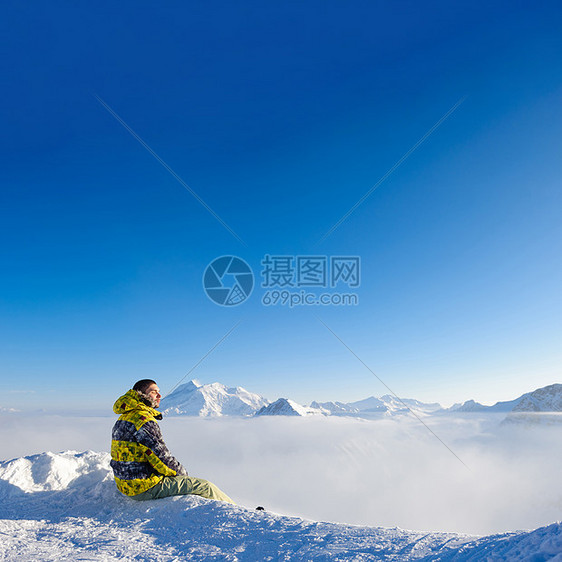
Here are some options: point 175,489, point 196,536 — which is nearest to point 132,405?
point 175,489

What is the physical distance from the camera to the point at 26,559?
364 cm

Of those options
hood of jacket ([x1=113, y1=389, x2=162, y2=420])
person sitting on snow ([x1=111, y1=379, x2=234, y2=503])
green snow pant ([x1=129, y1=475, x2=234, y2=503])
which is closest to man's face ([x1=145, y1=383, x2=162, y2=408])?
hood of jacket ([x1=113, y1=389, x2=162, y2=420])

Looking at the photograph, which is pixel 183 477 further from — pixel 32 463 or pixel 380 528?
pixel 32 463

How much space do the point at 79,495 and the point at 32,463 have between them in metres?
1.48

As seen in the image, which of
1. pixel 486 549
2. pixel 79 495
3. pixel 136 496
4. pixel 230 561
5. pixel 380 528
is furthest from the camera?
pixel 79 495

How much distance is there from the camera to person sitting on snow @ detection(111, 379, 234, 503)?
5.04 m

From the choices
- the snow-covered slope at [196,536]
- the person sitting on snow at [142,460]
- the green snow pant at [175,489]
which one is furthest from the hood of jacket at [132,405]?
the snow-covered slope at [196,536]

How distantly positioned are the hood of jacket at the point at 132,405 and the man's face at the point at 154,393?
0.13 meters

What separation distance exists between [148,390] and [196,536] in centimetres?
220

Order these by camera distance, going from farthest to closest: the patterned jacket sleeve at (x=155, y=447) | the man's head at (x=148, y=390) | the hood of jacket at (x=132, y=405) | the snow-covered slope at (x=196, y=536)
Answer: the man's head at (x=148, y=390), the hood of jacket at (x=132, y=405), the patterned jacket sleeve at (x=155, y=447), the snow-covered slope at (x=196, y=536)

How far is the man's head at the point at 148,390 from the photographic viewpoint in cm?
550

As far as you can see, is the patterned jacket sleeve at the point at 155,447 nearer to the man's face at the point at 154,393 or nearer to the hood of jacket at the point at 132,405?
the hood of jacket at the point at 132,405

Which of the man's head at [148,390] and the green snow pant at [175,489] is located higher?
the man's head at [148,390]

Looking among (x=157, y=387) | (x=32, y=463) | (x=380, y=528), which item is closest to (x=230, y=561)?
(x=380, y=528)
